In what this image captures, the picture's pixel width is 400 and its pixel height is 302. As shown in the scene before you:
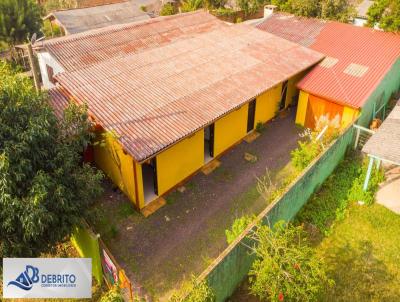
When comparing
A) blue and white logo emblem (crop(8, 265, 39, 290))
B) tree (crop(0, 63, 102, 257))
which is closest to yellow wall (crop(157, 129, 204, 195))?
tree (crop(0, 63, 102, 257))

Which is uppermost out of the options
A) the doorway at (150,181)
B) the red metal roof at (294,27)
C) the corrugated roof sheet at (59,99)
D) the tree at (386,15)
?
the tree at (386,15)

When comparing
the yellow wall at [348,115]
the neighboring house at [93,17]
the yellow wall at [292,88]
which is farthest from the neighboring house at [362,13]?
the neighboring house at [93,17]

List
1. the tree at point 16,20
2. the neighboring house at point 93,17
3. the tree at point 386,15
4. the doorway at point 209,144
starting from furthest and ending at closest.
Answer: the neighboring house at point 93,17, the tree at point 16,20, the tree at point 386,15, the doorway at point 209,144

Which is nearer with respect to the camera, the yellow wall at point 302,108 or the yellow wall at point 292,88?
the yellow wall at point 302,108

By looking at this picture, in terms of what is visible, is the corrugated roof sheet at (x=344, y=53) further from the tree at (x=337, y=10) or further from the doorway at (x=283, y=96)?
the tree at (x=337, y=10)

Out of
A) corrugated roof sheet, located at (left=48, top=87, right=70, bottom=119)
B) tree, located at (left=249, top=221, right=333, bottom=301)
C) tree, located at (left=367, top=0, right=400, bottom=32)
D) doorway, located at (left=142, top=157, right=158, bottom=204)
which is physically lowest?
doorway, located at (left=142, top=157, right=158, bottom=204)

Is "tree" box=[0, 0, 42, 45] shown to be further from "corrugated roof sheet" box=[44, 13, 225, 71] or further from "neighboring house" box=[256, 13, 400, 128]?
"neighboring house" box=[256, 13, 400, 128]
